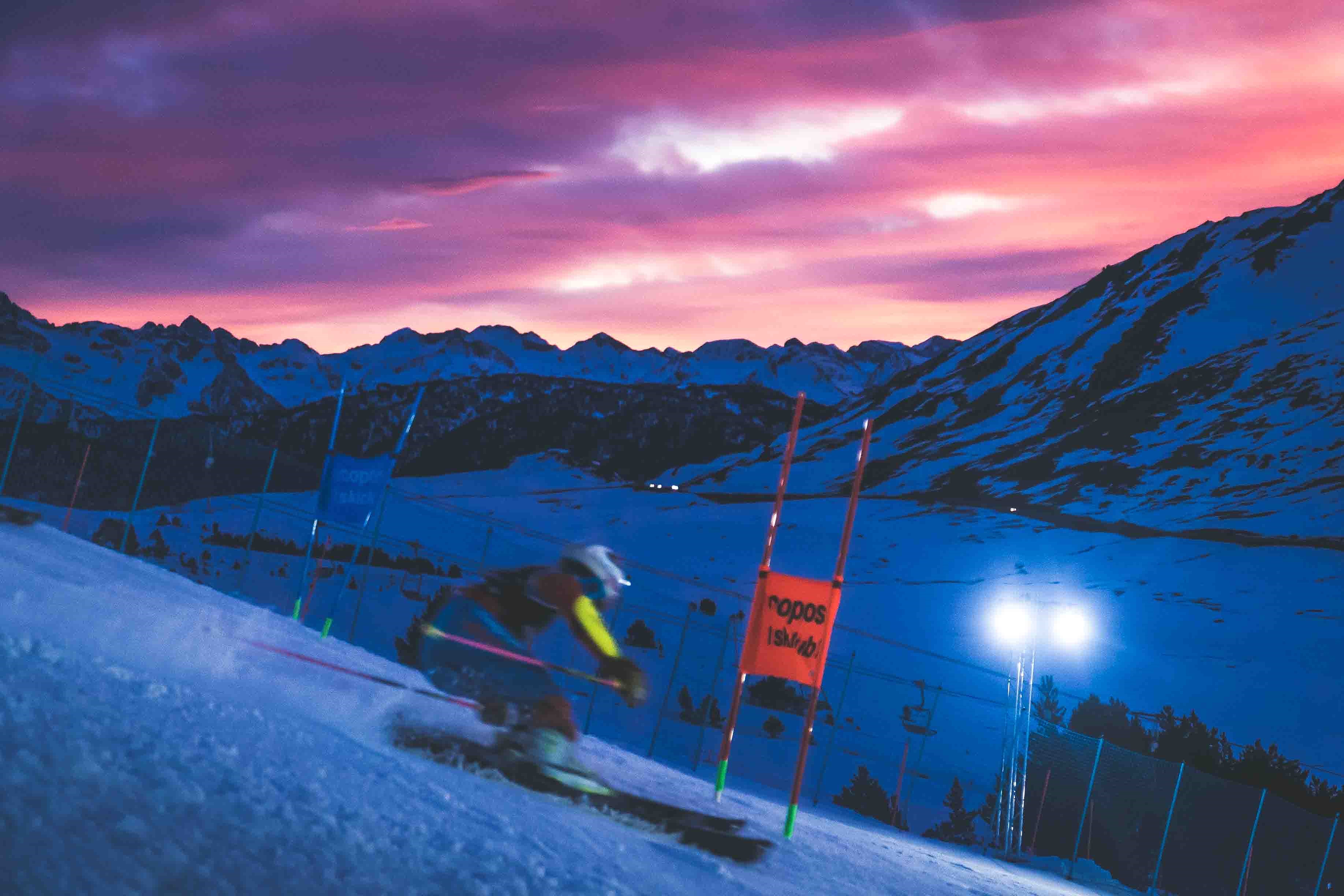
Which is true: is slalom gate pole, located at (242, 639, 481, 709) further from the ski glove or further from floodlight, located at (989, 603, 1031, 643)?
floodlight, located at (989, 603, 1031, 643)

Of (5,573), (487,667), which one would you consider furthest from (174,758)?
(5,573)

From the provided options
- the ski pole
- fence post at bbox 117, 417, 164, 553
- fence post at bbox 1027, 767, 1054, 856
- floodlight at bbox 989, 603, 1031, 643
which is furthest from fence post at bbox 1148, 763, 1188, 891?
fence post at bbox 117, 417, 164, 553

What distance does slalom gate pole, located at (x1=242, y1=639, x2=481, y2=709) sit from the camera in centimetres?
882

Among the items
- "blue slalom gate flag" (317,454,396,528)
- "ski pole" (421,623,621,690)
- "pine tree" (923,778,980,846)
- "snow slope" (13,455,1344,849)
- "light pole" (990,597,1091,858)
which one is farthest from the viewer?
"snow slope" (13,455,1344,849)

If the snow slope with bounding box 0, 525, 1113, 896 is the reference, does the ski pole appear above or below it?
above

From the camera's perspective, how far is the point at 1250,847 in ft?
69.4

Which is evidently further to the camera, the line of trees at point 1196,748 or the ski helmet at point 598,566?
the line of trees at point 1196,748

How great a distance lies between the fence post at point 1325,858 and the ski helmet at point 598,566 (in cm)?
1916

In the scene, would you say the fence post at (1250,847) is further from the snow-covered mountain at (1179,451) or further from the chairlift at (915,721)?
the snow-covered mountain at (1179,451)

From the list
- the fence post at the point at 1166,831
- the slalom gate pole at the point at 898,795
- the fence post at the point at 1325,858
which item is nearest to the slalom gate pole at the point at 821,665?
the slalom gate pole at the point at 898,795

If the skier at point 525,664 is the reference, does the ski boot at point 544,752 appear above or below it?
below

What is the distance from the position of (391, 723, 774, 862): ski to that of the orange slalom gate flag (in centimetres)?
256

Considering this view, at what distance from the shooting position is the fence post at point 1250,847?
21.3 metres

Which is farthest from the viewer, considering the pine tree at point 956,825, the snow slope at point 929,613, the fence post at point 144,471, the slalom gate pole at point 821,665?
the snow slope at point 929,613
